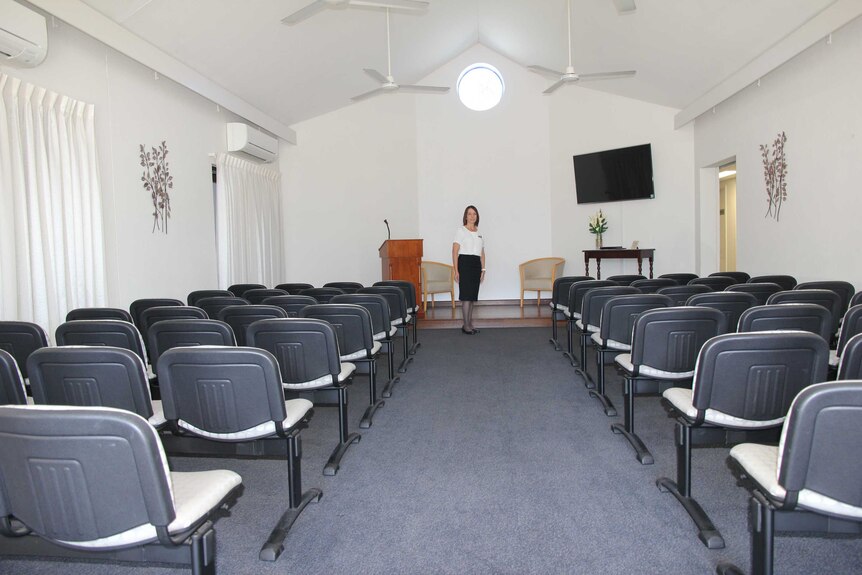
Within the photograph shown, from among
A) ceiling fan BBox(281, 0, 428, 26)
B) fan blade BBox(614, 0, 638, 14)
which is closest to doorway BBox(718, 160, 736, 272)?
fan blade BBox(614, 0, 638, 14)

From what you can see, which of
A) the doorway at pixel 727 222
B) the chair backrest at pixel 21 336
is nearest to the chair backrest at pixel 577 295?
the chair backrest at pixel 21 336

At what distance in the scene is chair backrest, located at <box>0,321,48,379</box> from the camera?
9.16 feet

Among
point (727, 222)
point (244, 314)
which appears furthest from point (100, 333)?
point (727, 222)

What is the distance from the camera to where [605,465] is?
3.00 meters

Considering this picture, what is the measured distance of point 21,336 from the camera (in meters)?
2.82

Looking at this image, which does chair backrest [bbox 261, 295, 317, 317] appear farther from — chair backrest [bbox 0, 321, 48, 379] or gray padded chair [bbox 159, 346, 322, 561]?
gray padded chair [bbox 159, 346, 322, 561]

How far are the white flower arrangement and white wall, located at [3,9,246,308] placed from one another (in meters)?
5.97

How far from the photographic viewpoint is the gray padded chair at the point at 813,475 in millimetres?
1355

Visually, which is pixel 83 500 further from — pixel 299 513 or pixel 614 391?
pixel 614 391

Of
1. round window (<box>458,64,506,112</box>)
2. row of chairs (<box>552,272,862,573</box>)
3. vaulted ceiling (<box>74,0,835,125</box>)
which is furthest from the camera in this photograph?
round window (<box>458,64,506,112</box>)

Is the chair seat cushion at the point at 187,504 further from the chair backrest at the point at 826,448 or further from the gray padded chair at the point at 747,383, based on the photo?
the gray padded chair at the point at 747,383

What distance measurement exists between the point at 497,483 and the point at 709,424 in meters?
1.07

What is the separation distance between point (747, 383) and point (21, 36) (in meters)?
4.98

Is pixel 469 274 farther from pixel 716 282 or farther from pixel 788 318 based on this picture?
pixel 788 318
